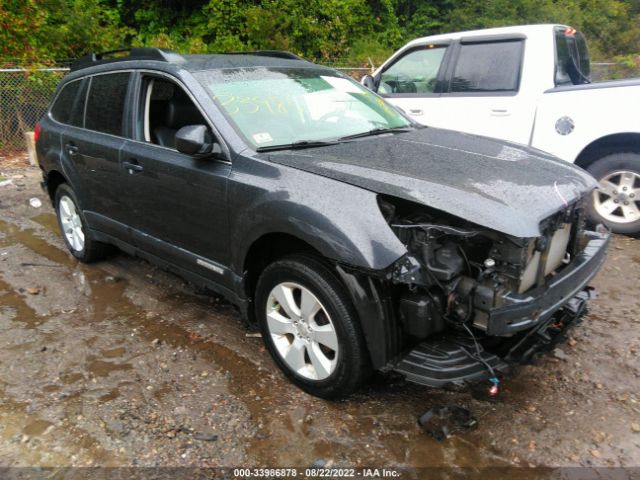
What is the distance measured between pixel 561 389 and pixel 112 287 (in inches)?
141

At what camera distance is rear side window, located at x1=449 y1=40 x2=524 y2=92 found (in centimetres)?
552

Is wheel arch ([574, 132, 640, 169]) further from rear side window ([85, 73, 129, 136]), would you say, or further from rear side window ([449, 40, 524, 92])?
rear side window ([85, 73, 129, 136])

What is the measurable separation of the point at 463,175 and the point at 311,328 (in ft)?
3.74

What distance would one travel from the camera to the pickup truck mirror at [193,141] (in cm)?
299

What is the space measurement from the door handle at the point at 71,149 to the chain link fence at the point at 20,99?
6.15 m

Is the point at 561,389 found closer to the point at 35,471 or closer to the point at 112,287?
the point at 35,471

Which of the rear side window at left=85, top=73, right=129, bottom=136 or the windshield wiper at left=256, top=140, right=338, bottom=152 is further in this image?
the rear side window at left=85, top=73, right=129, bottom=136

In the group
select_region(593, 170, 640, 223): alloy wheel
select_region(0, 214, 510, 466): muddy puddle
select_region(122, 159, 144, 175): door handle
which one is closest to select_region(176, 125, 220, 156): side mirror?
select_region(122, 159, 144, 175): door handle

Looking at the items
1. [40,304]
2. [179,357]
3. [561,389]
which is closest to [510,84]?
[561,389]

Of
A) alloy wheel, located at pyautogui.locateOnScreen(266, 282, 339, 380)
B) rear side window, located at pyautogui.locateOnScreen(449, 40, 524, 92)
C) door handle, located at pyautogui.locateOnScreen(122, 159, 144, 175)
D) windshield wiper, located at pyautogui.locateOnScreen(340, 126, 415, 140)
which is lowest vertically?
alloy wheel, located at pyautogui.locateOnScreen(266, 282, 339, 380)

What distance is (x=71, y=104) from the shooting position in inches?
184

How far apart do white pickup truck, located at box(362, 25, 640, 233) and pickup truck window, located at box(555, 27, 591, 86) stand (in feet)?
0.04

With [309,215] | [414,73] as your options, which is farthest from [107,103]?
[414,73]

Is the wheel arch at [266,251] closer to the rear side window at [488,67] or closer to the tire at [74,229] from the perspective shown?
the tire at [74,229]
